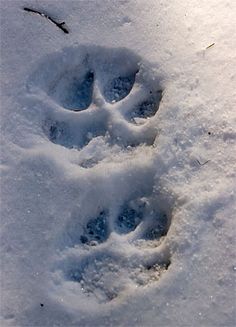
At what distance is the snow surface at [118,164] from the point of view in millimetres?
1392

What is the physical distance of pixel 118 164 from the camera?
155 centimetres

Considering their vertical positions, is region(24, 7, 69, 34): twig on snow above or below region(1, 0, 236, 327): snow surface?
above

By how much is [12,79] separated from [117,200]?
1.71 feet

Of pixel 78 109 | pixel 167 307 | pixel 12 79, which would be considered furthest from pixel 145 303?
pixel 12 79

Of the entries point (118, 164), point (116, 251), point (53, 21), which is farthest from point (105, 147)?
point (53, 21)

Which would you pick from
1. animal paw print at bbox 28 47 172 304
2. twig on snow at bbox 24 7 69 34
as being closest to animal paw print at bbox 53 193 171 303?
animal paw print at bbox 28 47 172 304

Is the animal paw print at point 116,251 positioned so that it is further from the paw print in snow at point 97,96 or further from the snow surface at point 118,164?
the paw print in snow at point 97,96

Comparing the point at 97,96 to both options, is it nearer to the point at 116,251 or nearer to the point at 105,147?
the point at 105,147

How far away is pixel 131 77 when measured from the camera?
5.58 feet

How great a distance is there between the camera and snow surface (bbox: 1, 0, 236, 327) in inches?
54.8

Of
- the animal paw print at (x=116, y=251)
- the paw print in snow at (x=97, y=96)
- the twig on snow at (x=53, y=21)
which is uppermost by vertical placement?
the twig on snow at (x=53, y=21)

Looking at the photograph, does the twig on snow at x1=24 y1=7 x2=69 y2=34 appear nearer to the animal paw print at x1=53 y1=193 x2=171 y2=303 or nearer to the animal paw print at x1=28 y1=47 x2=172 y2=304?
the animal paw print at x1=28 y1=47 x2=172 y2=304

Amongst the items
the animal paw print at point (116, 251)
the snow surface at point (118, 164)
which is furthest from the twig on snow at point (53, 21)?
the animal paw print at point (116, 251)

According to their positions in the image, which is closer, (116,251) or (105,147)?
(116,251)
